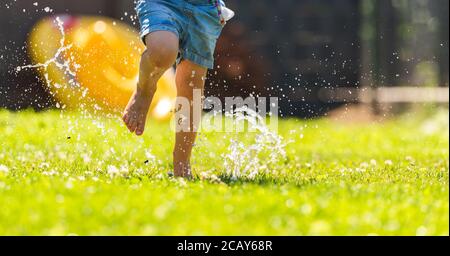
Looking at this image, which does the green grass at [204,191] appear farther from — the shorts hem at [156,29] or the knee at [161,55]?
the shorts hem at [156,29]

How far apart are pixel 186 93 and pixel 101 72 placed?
4.02 meters

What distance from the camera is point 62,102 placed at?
8.15m

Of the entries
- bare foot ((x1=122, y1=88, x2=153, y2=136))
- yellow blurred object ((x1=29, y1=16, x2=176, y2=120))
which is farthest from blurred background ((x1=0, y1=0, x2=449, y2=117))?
bare foot ((x1=122, y1=88, x2=153, y2=136))

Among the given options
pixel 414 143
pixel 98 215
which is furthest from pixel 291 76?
pixel 98 215

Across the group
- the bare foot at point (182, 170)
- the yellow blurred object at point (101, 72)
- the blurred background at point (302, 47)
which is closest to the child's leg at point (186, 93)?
the bare foot at point (182, 170)

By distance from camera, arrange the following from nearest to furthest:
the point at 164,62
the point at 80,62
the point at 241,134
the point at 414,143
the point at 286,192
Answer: the point at 286,192 < the point at 164,62 < the point at 241,134 < the point at 414,143 < the point at 80,62

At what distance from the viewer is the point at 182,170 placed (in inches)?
167

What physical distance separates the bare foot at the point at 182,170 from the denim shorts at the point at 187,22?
1.63ft

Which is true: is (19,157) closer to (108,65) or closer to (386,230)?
(386,230)

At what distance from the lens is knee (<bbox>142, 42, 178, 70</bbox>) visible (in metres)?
3.94

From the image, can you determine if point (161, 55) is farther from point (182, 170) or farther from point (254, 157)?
point (254, 157)

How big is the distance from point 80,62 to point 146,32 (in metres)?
4.94

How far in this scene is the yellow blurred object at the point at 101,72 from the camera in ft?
26.6

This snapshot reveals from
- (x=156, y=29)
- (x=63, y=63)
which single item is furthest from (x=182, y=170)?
(x=63, y=63)
